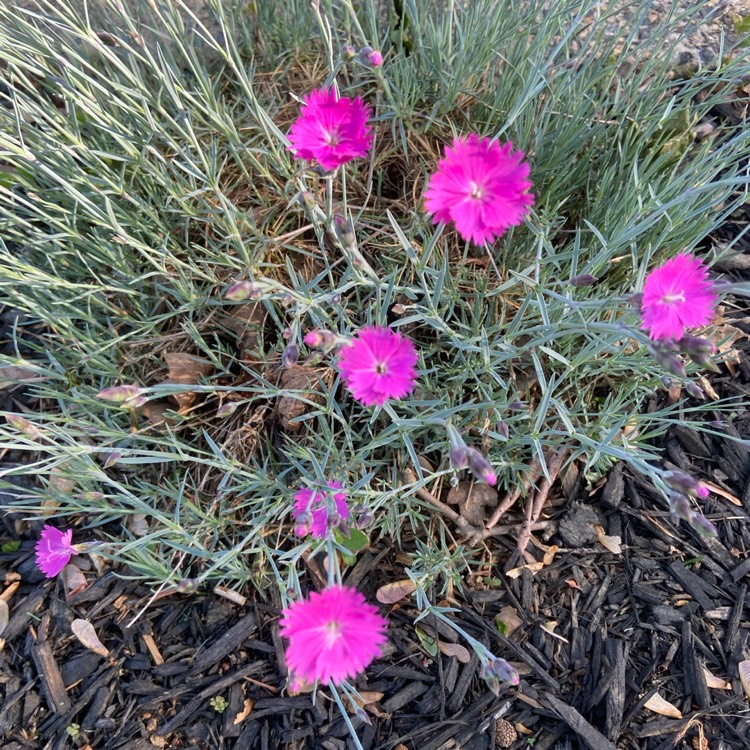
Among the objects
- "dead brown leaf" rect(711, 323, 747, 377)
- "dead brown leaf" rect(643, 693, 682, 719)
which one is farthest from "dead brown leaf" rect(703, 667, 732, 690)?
"dead brown leaf" rect(711, 323, 747, 377)

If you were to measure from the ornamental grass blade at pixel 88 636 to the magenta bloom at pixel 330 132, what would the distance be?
171 centimetres

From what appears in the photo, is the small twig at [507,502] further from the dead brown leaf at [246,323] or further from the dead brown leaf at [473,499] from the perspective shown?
the dead brown leaf at [246,323]

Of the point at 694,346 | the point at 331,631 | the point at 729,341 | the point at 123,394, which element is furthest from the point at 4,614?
the point at 729,341

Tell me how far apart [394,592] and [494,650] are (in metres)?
0.36

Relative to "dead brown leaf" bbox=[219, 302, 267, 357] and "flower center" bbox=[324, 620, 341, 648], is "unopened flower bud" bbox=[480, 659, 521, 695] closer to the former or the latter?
"flower center" bbox=[324, 620, 341, 648]

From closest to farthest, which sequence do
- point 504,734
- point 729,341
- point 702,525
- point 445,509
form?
point 702,525, point 504,734, point 445,509, point 729,341

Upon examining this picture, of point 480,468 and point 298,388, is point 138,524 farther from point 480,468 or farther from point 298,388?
point 480,468

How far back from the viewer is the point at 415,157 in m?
2.41

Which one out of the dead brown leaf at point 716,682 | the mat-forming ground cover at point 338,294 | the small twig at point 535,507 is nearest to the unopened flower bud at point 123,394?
the mat-forming ground cover at point 338,294

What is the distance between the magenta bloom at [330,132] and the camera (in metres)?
1.51

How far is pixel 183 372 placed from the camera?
228cm

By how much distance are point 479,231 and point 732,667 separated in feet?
5.22

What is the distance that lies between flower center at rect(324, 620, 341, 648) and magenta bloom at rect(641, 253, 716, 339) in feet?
2.89

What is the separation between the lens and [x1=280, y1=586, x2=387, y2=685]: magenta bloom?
1.29 m
